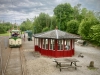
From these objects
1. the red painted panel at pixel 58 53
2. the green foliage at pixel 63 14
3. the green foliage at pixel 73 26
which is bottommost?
the red painted panel at pixel 58 53

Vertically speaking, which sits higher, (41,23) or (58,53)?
(41,23)

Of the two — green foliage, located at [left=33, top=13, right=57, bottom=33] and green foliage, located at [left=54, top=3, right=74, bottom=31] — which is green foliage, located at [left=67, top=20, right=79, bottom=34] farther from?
green foliage, located at [left=33, top=13, right=57, bottom=33]

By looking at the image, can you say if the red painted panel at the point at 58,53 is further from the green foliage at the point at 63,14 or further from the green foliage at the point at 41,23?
the green foliage at the point at 41,23

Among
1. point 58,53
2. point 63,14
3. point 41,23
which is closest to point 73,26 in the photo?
point 63,14

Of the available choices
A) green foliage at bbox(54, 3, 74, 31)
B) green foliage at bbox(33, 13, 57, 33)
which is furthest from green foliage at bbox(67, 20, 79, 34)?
green foliage at bbox(33, 13, 57, 33)

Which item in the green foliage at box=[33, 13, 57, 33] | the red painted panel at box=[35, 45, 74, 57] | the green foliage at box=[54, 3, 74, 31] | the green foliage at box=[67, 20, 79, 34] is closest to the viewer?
the red painted panel at box=[35, 45, 74, 57]

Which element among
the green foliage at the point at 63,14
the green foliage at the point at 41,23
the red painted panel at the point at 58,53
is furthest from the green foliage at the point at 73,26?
the red painted panel at the point at 58,53

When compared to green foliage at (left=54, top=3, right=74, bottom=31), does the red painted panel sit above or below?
below

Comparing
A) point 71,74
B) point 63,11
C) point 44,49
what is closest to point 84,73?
point 71,74

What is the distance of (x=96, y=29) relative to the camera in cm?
2362

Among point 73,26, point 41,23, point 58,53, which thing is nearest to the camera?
point 58,53

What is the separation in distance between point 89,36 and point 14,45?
53.8 feet

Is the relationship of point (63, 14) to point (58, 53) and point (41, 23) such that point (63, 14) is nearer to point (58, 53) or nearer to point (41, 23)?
point (41, 23)

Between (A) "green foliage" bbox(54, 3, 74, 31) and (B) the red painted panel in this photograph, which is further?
(A) "green foliage" bbox(54, 3, 74, 31)
